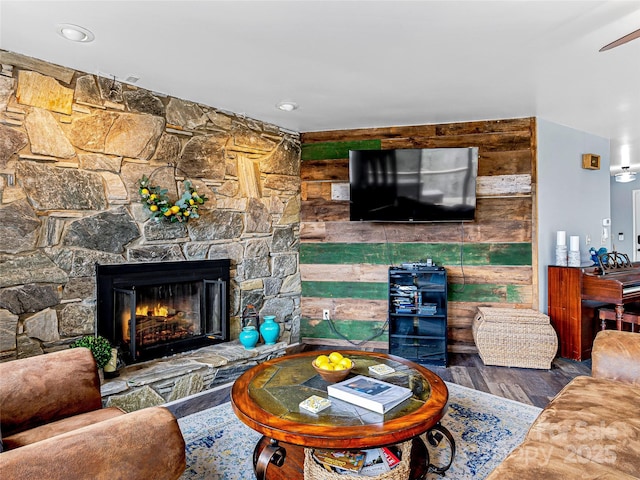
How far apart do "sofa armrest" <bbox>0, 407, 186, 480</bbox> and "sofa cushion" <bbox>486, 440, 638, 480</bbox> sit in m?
0.99

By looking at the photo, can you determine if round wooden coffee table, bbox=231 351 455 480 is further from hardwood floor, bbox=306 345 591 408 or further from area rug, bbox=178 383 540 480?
hardwood floor, bbox=306 345 591 408

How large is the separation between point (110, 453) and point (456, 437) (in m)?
1.90

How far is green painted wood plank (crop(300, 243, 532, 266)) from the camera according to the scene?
13.1 feet

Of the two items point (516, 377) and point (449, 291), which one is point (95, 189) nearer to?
point (449, 291)

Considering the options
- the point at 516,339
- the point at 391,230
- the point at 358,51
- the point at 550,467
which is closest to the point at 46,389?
the point at 550,467

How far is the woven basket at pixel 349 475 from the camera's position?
1.67 m

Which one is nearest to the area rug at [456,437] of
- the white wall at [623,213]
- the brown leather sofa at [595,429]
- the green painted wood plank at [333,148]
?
the brown leather sofa at [595,429]

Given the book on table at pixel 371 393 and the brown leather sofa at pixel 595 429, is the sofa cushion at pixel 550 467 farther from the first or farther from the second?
the book on table at pixel 371 393

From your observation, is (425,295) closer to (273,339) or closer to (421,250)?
(421,250)

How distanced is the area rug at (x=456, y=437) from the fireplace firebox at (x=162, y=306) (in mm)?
792

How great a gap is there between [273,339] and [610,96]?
3540 millimetres

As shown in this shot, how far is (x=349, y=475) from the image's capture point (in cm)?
167

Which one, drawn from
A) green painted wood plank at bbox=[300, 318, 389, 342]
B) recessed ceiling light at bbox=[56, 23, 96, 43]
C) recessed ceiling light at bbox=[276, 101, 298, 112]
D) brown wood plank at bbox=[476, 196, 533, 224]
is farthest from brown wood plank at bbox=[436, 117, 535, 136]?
recessed ceiling light at bbox=[56, 23, 96, 43]

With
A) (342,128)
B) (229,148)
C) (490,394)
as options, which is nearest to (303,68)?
(229,148)
